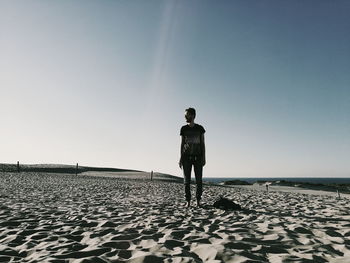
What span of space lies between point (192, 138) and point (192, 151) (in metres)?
0.35

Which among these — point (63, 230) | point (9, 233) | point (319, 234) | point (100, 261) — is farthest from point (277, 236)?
point (9, 233)

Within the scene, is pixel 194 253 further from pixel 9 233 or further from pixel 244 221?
pixel 9 233

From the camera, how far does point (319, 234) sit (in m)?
4.46

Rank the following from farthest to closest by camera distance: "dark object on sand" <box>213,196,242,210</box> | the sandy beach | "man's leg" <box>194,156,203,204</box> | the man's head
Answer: the man's head
"man's leg" <box>194,156,203,204</box>
"dark object on sand" <box>213,196,242,210</box>
the sandy beach

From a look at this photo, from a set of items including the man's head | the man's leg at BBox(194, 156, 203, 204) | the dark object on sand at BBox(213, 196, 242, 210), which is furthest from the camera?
the man's head

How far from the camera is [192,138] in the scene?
24.5 ft

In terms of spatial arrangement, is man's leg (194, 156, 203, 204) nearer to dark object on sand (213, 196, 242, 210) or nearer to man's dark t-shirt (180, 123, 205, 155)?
man's dark t-shirt (180, 123, 205, 155)

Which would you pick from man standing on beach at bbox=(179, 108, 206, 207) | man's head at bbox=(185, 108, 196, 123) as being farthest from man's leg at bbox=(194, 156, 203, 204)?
man's head at bbox=(185, 108, 196, 123)

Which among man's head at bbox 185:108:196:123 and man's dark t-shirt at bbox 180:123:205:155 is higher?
man's head at bbox 185:108:196:123

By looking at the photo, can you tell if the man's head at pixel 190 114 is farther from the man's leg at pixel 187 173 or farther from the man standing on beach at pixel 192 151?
the man's leg at pixel 187 173

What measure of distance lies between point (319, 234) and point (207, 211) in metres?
A: 2.72

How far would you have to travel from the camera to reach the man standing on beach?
7.37 metres

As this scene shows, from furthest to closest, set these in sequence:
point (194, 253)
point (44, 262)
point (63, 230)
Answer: point (63, 230)
point (194, 253)
point (44, 262)

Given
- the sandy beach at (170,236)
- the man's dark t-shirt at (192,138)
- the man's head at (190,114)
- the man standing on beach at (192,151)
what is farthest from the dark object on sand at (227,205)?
the man's head at (190,114)
